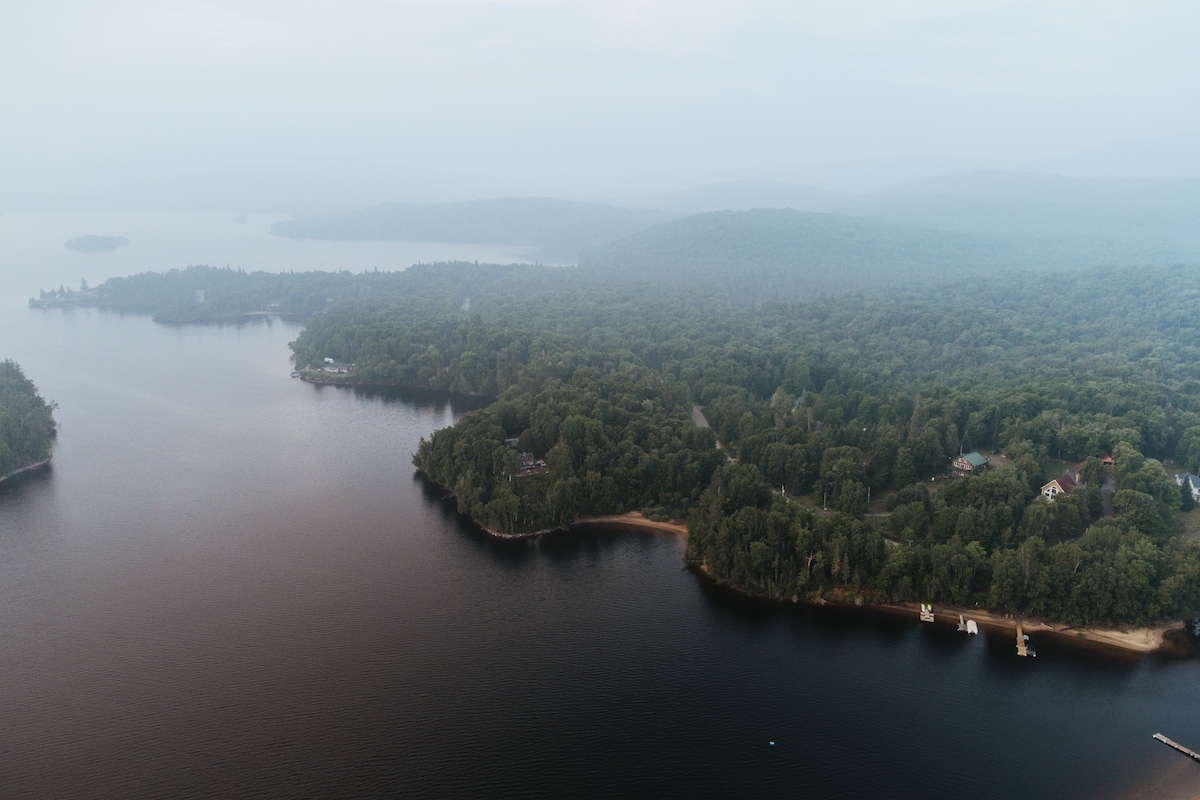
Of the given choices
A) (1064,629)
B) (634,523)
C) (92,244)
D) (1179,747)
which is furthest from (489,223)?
(1179,747)

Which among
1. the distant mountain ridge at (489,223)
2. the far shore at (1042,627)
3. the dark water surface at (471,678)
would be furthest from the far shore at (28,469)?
the distant mountain ridge at (489,223)

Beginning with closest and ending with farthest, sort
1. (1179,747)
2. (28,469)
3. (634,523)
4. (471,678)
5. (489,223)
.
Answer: (1179,747), (471,678), (634,523), (28,469), (489,223)

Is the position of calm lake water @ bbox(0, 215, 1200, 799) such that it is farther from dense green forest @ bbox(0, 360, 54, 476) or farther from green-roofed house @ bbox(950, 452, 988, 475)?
green-roofed house @ bbox(950, 452, 988, 475)

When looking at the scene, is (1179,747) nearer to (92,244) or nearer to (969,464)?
(969,464)

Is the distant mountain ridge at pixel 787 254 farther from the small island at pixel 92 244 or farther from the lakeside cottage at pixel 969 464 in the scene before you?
the small island at pixel 92 244

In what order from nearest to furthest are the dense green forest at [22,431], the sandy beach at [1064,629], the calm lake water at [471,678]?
1. the calm lake water at [471,678]
2. the sandy beach at [1064,629]
3. the dense green forest at [22,431]

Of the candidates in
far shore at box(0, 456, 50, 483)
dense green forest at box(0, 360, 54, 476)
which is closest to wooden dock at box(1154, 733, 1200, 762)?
far shore at box(0, 456, 50, 483)
